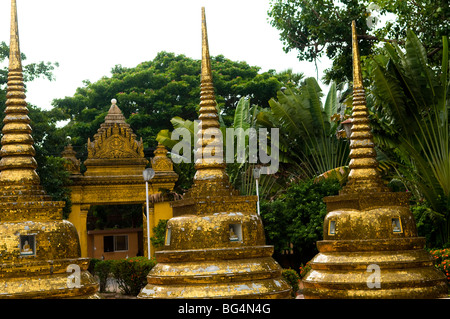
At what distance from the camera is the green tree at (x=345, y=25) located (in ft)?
72.0

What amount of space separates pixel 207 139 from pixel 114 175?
1689 centimetres

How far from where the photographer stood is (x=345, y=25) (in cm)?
2478

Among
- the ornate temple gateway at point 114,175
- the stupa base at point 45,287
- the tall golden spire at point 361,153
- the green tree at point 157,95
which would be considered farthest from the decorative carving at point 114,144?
the stupa base at point 45,287

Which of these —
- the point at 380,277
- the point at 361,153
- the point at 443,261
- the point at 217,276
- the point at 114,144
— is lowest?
the point at 443,261

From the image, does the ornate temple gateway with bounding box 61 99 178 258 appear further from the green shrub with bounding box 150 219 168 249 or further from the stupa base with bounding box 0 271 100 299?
the stupa base with bounding box 0 271 100 299

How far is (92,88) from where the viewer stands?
35.8 m

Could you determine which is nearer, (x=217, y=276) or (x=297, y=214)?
(x=217, y=276)

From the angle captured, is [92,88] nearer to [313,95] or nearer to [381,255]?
[313,95]

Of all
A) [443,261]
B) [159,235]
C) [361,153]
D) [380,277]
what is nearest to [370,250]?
[380,277]

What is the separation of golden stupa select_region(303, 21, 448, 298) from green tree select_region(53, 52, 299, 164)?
21445 mm

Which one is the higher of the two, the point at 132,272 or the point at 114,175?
the point at 114,175

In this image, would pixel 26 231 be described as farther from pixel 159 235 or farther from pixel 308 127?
pixel 308 127

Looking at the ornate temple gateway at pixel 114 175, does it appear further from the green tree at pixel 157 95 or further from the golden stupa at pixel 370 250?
the golden stupa at pixel 370 250

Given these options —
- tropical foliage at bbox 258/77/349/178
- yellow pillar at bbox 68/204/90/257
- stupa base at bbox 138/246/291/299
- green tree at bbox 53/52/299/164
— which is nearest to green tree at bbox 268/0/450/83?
tropical foliage at bbox 258/77/349/178
